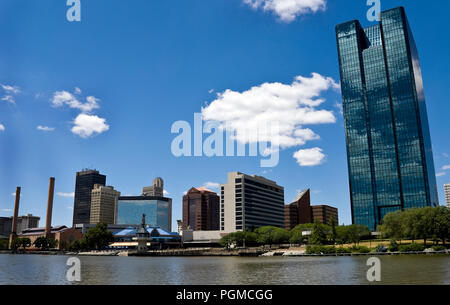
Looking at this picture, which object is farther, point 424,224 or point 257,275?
point 424,224

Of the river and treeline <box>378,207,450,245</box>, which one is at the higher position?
treeline <box>378,207,450,245</box>

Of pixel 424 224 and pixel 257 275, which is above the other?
pixel 424 224

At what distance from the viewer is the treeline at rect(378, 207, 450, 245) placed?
122875 millimetres

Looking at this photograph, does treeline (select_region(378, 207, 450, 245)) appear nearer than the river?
No

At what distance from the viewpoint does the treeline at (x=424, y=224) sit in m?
123

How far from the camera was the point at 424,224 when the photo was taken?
124688 mm
